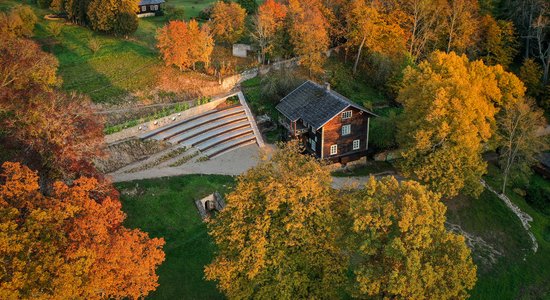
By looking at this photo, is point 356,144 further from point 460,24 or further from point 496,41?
point 496,41

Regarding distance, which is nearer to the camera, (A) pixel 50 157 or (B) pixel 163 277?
(A) pixel 50 157

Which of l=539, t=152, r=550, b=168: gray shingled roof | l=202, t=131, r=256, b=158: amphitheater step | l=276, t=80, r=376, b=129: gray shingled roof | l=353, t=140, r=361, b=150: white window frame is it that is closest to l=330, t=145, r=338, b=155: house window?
l=353, t=140, r=361, b=150: white window frame

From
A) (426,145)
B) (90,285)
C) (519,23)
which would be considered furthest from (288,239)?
(519,23)

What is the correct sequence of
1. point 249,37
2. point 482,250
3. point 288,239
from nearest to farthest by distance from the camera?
point 288,239 → point 482,250 → point 249,37

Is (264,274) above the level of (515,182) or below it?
above

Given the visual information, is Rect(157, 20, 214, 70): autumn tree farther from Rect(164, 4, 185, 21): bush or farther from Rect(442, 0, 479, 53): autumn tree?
Rect(442, 0, 479, 53): autumn tree

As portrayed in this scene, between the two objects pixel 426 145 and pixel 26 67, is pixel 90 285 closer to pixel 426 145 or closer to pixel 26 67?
pixel 26 67
